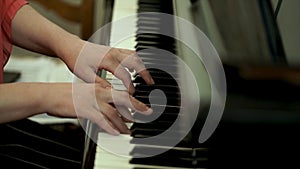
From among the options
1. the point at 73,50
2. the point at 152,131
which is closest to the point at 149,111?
the point at 152,131

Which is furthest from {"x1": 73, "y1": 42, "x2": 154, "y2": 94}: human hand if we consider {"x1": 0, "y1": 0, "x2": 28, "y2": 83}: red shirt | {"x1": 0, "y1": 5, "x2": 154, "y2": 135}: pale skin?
{"x1": 0, "y1": 0, "x2": 28, "y2": 83}: red shirt

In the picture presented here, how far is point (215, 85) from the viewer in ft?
2.38

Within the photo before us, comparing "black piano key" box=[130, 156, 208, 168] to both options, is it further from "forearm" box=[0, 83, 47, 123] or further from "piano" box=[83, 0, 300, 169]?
"forearm" box=[0, 83, 47, 123]

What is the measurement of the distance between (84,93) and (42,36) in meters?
0.40

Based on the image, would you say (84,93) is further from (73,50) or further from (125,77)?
(73,50)

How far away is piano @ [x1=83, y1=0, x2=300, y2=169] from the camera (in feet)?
2.18

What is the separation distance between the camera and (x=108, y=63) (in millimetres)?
1048

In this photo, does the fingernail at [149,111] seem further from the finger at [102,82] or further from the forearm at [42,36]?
the forearm at [42,36]

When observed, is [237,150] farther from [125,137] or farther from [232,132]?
[125,137]

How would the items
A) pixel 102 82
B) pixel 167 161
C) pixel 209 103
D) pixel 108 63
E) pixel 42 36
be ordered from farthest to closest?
pixel 42 36
pixel 108 63
pixel 102 82
pixel 167 161
pixel 209 103

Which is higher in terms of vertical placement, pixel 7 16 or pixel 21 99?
pixel 7 16

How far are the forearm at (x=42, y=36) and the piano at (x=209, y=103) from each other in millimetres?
113

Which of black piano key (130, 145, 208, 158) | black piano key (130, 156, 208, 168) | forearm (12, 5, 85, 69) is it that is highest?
forearm (12, 5, 85, 69)

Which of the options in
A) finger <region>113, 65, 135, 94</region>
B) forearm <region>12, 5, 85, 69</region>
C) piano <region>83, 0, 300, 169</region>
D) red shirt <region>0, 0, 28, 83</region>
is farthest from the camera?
red shirt <region>0, 0, 28, 83</region>
